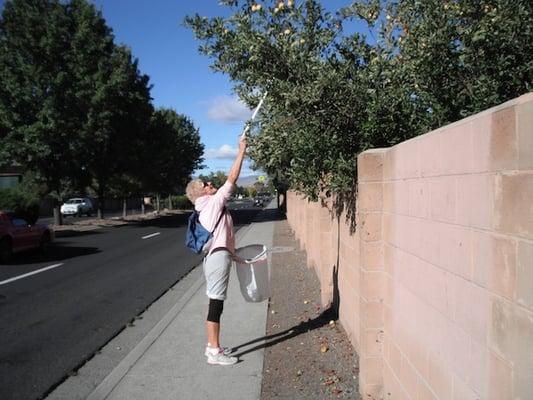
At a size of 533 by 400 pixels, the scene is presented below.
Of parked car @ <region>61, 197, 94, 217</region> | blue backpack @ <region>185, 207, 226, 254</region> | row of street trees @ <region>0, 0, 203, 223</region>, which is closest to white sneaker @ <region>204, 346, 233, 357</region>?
blue backpack @ <region>185, 207, 226, 254</region>

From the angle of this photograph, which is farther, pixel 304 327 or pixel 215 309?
pixel 304 327

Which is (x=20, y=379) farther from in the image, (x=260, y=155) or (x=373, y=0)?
(x=373, y=0)

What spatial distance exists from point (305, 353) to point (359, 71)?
9.08 feet

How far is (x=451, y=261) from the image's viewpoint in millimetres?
2623

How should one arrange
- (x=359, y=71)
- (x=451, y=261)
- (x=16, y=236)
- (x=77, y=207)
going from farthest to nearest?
(x=77, y=207) < (x=16, y=236) < (x=359, y=71) < (x=451, y=261)

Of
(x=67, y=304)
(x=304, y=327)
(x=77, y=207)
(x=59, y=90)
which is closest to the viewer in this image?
(x=304, y=327)

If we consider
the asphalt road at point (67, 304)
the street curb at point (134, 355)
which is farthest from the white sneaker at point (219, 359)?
the asphalt road at point (67, 304)

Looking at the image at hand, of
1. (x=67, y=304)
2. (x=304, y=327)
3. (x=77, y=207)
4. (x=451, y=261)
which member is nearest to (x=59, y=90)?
(x=67, y=304)

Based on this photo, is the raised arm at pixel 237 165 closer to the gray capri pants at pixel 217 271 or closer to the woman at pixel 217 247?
the woman at pixel 217 247

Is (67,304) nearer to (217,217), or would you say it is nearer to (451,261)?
(217,217)

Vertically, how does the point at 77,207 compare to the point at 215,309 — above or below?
above

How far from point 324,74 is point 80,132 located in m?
23.8

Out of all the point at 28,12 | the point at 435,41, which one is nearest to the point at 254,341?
the point at 435,41

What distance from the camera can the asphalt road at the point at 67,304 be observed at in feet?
18.7
